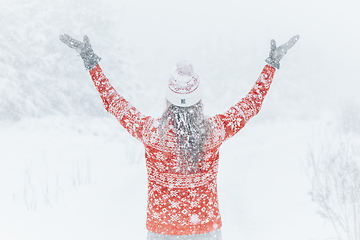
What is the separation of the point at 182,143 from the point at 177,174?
0.63ft

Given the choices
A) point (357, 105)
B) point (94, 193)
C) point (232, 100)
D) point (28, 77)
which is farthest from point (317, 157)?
point (28, 77)

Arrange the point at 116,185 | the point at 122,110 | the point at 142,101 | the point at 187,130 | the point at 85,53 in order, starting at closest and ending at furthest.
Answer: the point at 187,130
the point at 122,110
the point at 85,53
the point at 116,185
the point at 142,101

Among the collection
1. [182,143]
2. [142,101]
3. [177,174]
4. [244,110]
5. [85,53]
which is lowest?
[177,174]

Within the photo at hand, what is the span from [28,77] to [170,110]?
8359 mm

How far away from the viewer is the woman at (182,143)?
6.02 feet

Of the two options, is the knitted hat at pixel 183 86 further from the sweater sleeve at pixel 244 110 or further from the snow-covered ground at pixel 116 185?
the snow-covered ground at pixel 116 185

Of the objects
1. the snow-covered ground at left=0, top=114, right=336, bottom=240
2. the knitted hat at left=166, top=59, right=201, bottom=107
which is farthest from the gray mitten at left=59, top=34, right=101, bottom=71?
the snow-covered ground at left=0, top=114, right=336, bottom=240

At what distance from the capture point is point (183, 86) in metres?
1.83

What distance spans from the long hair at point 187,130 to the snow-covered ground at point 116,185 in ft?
8.59

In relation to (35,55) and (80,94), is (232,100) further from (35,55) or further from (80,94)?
(35,55)

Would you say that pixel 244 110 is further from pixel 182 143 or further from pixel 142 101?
pixel 142 101

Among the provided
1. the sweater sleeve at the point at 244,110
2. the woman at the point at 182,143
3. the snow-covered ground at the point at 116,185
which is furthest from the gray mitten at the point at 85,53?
the snow-covered ground at the point at 116,185

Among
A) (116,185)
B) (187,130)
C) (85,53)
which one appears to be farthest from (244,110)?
(116,185)

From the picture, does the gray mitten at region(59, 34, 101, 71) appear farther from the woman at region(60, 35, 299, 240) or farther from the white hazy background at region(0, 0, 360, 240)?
the white hazy background at region(0, 0, 360, 240)
